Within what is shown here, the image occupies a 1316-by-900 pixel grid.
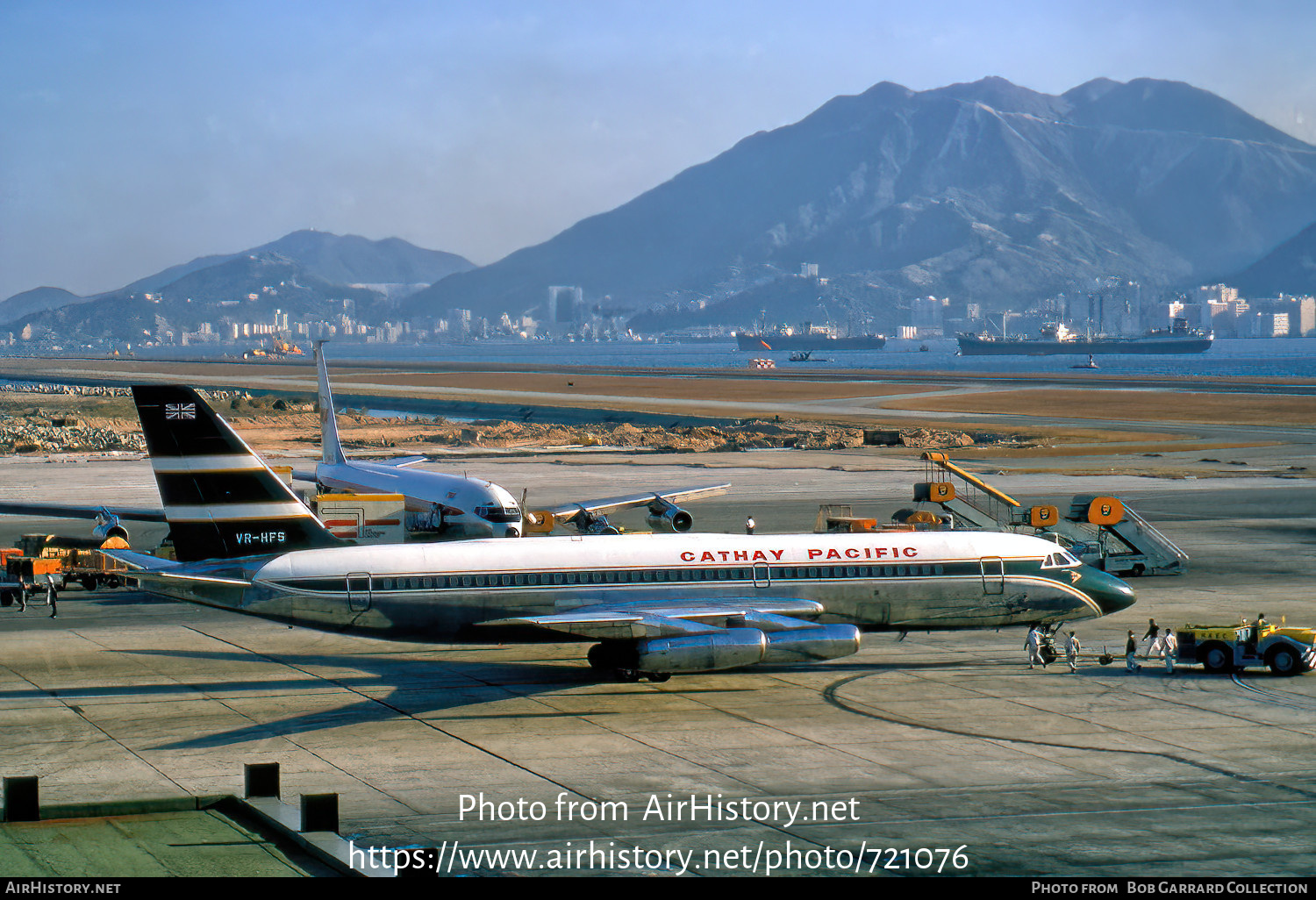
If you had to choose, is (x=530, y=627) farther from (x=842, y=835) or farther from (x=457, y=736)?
(x=842, y=835)

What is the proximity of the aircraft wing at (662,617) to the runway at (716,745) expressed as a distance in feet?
6.52

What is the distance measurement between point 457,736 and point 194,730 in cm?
661

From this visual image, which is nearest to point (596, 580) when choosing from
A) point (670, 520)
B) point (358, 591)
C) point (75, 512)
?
point (358, 591)

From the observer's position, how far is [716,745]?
28.2 metres

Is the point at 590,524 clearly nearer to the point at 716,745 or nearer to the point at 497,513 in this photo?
the point at 497,513

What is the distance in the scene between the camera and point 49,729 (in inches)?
1167

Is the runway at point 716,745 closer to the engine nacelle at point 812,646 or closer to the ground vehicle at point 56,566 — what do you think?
the engine nacelle at point 812,646

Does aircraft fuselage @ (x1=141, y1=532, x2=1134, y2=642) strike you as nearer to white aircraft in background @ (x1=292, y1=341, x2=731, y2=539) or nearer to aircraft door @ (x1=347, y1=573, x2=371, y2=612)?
aircraft door @ (x1=347, y1=573, x2=371, y2=612)

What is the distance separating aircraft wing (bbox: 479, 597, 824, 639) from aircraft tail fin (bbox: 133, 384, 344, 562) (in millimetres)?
7438

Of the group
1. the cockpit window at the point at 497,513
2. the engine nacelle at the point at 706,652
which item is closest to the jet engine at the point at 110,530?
the cockpit window at the point at 497,513

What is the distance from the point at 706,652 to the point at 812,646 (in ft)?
9.34

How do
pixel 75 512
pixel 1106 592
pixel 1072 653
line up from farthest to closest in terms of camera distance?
pixel 75 512, pixel 1106 592, pixel 1072 653

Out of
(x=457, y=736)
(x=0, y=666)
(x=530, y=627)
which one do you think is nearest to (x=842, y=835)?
(x=457, y=736)

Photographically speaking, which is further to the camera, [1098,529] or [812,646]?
[1098,529]
